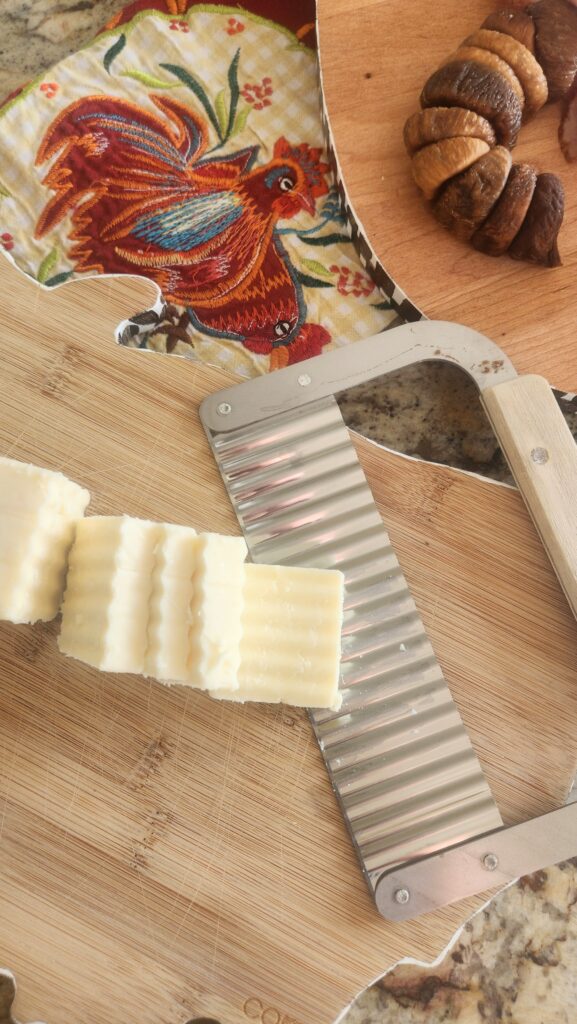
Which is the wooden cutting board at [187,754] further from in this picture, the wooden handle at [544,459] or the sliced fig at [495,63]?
the sliced fig at [495,63]

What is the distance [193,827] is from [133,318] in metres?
0.92

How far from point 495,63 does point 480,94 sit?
72 mm

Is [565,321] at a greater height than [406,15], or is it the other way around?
[406,15]

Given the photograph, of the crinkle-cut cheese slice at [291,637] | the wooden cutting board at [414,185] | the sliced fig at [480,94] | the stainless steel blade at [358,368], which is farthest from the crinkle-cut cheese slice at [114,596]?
the sliced fig at [480,94]

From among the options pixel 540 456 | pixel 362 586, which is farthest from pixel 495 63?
pixel 362 586

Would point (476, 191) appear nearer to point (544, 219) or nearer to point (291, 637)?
point (544, 219)

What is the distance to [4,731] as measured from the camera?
1316 mm

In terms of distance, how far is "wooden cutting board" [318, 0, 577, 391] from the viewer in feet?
4.94

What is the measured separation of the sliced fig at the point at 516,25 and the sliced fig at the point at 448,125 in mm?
197

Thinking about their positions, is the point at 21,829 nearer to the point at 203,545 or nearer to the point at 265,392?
the point at 203,545

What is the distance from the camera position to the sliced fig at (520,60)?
4.78 ft

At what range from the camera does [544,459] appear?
1.39 m

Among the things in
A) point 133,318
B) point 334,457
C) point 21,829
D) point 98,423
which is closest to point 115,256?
point 133,318

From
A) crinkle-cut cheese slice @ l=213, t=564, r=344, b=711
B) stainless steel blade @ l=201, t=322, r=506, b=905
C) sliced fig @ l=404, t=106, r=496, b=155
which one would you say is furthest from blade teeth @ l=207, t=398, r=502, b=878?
sliced fig @ l=404, t=106, r=496, b=155
